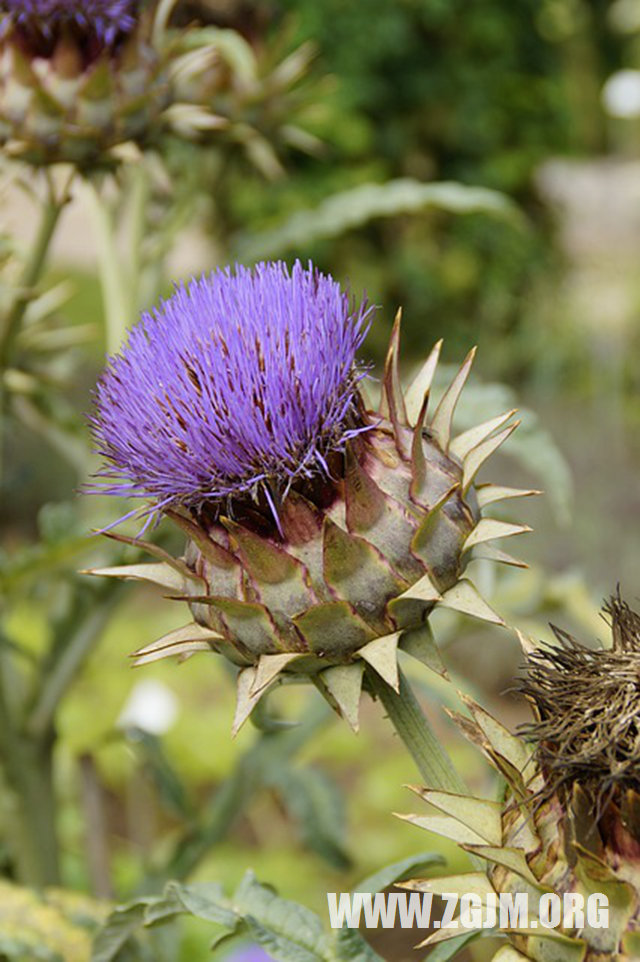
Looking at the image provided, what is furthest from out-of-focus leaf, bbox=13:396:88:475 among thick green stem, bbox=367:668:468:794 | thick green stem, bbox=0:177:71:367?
thick green stem, bbox=367:668:468:794

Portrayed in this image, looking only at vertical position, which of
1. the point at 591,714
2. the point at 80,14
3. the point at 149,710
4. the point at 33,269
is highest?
the point at 80,14

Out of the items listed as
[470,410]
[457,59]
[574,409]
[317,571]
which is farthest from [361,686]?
[457,59]

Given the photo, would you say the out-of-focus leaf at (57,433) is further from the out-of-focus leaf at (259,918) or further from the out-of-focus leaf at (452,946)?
the out-of-focus leaf at (452,946)

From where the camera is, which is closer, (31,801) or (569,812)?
(569,812)

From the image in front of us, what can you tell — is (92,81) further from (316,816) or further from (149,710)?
(149,710)

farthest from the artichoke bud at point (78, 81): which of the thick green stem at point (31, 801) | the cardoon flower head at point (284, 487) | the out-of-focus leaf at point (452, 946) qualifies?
the out-of-focus leaf at point (452, 946)

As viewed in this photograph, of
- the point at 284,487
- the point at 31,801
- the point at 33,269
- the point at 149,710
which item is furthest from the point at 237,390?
the point at 149,710
